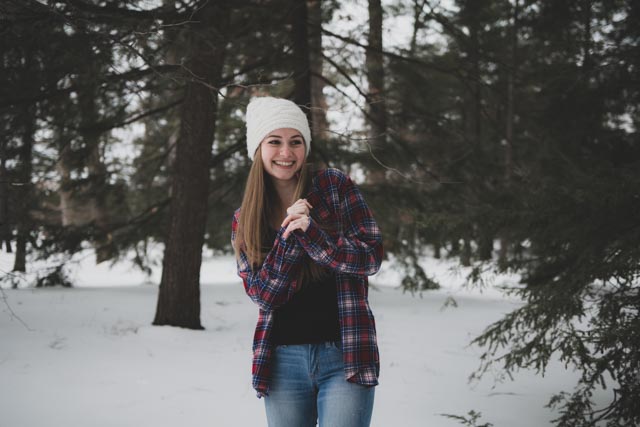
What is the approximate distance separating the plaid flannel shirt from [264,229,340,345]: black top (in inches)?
1.8

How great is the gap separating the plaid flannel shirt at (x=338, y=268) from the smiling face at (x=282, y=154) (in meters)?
0.12

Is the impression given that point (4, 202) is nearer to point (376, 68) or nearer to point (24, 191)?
point (24, 191)

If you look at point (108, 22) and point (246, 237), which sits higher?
point (108, 22)

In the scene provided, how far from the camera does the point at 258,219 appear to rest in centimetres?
212

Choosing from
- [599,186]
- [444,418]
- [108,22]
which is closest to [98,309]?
[108,22]

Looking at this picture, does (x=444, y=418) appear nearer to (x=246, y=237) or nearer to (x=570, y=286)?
(x=570, y=286)

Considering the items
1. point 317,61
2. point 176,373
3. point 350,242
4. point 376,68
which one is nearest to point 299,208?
point 350,242

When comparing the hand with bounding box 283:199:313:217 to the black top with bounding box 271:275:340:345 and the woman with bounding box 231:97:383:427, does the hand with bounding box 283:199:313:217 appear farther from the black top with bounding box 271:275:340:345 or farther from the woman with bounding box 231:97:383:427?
the black top with bounding box 271:275:340:345

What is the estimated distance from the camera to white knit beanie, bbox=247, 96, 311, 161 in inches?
86.2

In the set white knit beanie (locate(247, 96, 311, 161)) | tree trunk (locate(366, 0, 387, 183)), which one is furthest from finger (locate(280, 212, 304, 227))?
tree trunk (locate(366, 0, 387, 183))

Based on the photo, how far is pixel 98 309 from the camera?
23.7ft

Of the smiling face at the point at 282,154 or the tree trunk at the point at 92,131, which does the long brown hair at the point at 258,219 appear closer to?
the smiling face at the point at 282,154

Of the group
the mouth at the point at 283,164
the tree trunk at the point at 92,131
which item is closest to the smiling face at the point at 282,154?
the mouth at the point at 283,164

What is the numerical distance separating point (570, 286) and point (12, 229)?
21.9ft
